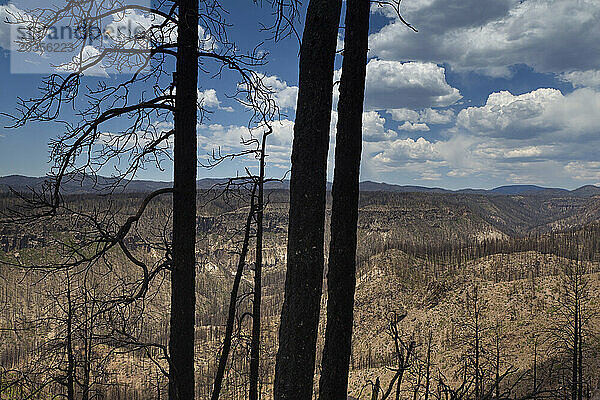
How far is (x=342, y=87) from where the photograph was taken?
4.82 m

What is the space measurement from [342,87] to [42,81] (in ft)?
12.0

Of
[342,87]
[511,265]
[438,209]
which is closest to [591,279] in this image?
[511,265]

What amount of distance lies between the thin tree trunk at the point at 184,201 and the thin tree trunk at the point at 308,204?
1880 mm

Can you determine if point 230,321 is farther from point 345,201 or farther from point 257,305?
point 345,201

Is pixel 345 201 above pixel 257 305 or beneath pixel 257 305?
above

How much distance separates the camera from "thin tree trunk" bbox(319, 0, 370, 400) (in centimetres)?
479

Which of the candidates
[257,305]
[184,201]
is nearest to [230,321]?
[257,305]

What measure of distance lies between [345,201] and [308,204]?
4.86ft

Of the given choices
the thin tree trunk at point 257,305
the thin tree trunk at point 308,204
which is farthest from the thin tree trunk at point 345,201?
the thin tree trunk at point 257,305

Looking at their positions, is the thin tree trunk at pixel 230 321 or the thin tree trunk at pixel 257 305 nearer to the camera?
the thin tree trunk at pixel 230 321

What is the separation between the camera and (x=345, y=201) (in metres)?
4.80

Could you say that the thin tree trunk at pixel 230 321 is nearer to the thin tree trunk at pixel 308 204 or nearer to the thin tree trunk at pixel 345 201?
the thin tree trunk at pixel 345 201

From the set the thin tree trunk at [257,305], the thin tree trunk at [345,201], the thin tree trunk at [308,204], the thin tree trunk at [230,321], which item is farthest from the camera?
the thin tree trunk at [257,305]

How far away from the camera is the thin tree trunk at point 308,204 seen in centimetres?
339
